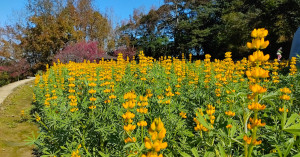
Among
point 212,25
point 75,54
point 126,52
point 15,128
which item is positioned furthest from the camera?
point 126,52

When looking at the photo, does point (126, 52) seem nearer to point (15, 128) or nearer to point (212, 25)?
point (212, 25)

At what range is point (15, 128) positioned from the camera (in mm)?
4316

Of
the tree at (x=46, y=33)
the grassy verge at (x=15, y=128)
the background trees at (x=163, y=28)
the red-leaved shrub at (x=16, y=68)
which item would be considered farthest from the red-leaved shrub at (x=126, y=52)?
the grassy verge at (x=15, y=128)

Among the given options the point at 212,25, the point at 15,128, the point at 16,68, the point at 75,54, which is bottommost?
the point at 15,128

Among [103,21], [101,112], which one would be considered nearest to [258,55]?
[101,112]

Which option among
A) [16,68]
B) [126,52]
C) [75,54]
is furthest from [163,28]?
[16,68]

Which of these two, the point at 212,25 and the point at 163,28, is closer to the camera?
the point at 212,25

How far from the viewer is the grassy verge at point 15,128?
334 centimetres

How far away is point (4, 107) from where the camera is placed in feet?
19.0

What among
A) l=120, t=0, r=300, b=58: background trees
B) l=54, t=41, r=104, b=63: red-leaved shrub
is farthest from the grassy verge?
l=120, t=0, r=300, b=58: background trees

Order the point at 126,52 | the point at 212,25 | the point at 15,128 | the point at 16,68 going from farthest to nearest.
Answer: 1. the point at 126,52
2. the point at 212,25
3. the point at 16,68
4. the point at 15,128

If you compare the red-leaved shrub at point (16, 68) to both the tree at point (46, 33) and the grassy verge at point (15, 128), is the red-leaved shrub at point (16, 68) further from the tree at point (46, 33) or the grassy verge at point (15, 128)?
the grassy verge at point (15, 128)

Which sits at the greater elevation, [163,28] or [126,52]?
[163,28]

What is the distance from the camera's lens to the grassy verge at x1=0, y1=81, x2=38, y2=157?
334 cm
